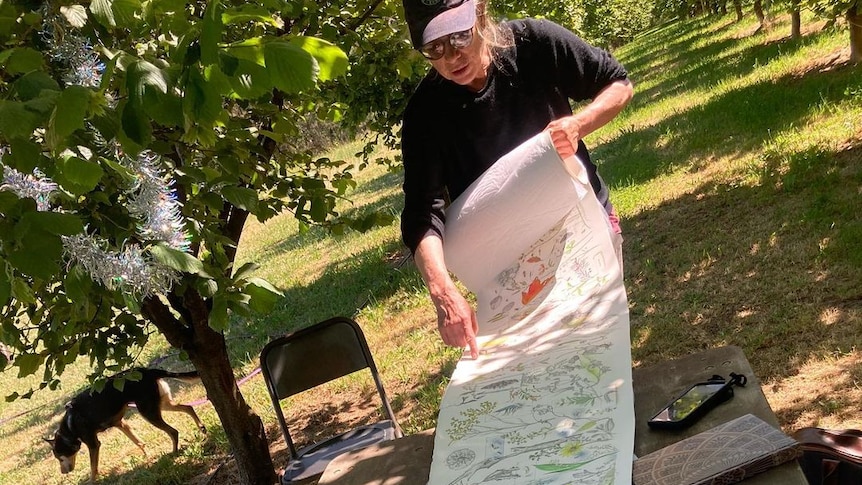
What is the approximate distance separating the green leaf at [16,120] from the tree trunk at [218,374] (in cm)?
240

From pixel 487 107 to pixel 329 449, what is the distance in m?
2.03

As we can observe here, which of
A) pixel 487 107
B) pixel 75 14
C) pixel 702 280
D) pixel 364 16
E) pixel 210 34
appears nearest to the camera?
pixel 210 34

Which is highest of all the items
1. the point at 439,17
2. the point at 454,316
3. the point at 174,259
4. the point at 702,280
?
the point at 439,17

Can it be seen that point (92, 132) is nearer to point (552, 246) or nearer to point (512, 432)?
point (512, 432)

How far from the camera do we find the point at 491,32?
2191 mm

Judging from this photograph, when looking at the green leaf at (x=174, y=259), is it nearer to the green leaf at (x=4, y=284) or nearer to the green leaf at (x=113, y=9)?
the green leaf at (x=4, y=284)

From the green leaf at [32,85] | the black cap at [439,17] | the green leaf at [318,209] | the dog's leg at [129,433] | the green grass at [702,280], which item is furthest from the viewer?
the dog's leg at [129,433]

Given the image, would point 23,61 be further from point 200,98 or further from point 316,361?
point 316,361

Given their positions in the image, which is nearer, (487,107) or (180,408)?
(487,107)

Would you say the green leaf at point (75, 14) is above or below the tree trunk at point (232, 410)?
above

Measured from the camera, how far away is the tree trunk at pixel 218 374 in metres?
3.54

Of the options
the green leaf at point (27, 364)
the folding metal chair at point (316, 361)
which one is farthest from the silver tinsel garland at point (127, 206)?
the folding metal chair at point (316, 361)

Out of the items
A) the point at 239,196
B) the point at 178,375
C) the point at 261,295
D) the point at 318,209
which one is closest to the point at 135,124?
the point at 261,295

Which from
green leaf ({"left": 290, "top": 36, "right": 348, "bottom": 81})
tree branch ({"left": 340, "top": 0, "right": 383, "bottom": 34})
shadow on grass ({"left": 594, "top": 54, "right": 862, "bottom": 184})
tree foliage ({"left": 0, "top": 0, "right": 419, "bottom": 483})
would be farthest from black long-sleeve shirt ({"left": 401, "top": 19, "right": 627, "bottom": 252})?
shadow on grass ({"left": 594, "top": 54, "right": 862, "bottom": 184})
